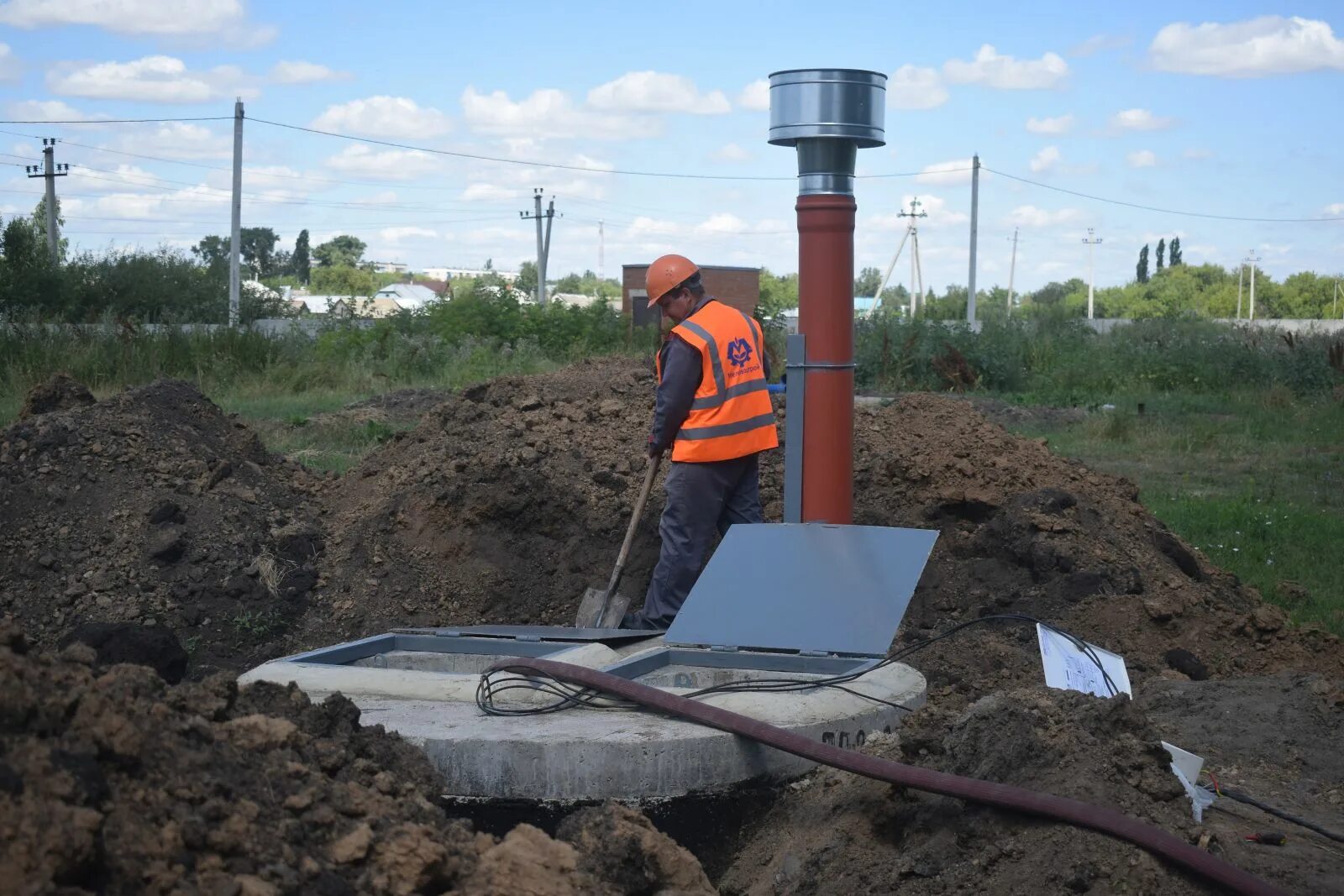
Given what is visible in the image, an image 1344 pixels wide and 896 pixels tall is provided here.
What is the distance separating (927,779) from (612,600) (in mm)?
3571

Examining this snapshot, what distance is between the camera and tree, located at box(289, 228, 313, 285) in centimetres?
8856

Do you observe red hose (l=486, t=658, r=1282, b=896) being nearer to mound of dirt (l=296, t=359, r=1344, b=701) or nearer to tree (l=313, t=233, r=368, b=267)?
mound of dirt (l=296, t=359, r=1344, b=701)

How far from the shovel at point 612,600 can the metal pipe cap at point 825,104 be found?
1.94 m

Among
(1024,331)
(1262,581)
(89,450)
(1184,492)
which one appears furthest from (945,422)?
(1024,331)

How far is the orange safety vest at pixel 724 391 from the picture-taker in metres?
6.73

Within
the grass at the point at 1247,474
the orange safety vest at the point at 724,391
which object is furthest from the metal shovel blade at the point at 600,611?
the grass at the point at 1247,474

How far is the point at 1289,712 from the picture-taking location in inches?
203

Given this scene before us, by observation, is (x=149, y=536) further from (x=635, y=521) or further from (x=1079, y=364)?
(x=1079, y=364)

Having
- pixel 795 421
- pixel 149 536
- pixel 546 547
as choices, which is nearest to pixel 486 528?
pixel 546 547

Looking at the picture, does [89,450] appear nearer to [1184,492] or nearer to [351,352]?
[1184,492]

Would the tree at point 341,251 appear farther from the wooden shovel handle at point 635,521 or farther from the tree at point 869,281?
the wooden shovel handle at point 635,521

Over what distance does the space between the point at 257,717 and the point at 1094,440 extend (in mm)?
13989

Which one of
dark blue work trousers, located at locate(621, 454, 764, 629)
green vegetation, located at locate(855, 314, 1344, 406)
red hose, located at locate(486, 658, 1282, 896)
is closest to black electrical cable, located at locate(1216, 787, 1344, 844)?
red hose, located at locate(486, 658, 1282, 896)

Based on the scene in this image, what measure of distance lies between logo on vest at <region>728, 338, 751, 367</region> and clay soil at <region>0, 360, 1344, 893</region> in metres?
1.53
